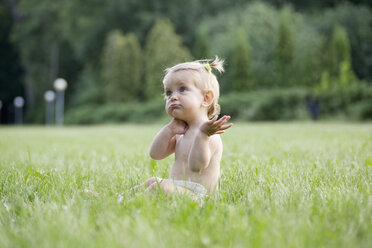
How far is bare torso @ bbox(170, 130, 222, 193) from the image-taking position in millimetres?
1977

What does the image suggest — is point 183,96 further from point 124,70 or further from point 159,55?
point 124,70

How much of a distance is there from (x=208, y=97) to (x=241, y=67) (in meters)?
21.7

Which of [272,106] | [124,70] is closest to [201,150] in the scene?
[272,106]

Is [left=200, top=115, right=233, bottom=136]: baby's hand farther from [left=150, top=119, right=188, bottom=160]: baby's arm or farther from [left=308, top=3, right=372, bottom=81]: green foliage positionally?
[left=308, top=3, right=372, bottom=81]: green foliage

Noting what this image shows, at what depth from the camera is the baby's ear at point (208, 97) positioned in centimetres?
205

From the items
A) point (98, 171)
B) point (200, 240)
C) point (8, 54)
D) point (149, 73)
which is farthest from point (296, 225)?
point (8, 54)

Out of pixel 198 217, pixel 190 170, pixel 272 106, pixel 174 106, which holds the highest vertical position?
pixel 272 106

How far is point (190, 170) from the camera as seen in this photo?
76.9 inches

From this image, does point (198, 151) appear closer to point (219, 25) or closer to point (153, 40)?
point (153, 40)

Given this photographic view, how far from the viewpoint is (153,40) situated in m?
26.6

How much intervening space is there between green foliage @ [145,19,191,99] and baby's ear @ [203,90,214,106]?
22.4 meters

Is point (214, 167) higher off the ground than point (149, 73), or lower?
lower

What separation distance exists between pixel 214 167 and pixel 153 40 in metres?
25.6

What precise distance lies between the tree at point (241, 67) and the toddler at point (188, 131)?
21.4 m
